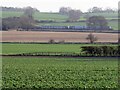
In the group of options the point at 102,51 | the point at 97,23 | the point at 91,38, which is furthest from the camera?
the point at 97,23

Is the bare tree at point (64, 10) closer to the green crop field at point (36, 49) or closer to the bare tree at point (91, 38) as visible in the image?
the bare tree at point (91, 38)

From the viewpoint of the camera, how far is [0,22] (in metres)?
94.6

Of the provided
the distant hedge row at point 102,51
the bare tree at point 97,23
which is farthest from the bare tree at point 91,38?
the bare tree at point 97,23

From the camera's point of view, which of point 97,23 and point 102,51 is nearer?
point 102,51

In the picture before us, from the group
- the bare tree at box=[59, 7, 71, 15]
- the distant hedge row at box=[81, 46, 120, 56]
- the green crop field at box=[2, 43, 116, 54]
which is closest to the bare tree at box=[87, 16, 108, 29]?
the bare tree at box=[59, 7, 71, 15]

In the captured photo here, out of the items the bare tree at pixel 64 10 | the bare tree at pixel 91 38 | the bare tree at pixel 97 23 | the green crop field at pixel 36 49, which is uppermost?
the bare tree at pixel 64 10

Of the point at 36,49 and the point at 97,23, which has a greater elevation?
the point at 97,23

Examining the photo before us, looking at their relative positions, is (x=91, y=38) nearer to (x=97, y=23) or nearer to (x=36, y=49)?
(x=36, y=49)

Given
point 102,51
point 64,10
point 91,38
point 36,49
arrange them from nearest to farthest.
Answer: point 102,51
point 36,49
point 91,38
point 64,10

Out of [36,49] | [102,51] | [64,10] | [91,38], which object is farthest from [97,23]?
[102,51]

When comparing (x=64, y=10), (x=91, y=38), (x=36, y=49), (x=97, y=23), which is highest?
(x=64, y=10)

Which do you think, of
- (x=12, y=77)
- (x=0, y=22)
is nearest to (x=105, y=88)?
(x=12, y=77)

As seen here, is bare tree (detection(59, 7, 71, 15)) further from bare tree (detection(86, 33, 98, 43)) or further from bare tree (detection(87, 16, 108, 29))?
bare tree (detection(86, 33, 98, 43))

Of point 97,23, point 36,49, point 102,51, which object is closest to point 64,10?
point 97,23
